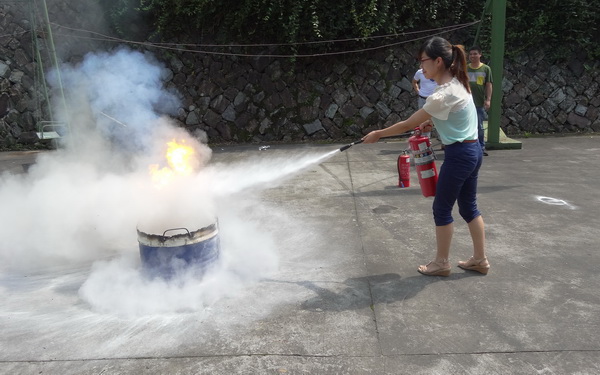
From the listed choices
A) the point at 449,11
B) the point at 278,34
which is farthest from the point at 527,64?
the point at 278,34

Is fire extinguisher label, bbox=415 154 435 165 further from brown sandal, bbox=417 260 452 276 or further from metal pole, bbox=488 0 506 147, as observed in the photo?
metal pole, bbox=488 0 506 147

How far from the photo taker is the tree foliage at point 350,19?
409 inches

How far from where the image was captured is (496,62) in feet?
28.6

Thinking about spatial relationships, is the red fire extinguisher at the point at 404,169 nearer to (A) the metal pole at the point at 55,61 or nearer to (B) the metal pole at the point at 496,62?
(B) the metal pole at the point at 496,62

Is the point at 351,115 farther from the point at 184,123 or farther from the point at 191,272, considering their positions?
the point at 191,272

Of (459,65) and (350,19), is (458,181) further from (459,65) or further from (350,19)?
(350,19)

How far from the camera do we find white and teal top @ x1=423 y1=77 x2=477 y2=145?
3.30 metres

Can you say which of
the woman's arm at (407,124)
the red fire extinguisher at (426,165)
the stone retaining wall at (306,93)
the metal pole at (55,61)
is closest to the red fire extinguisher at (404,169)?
the red fire extinguisher at (426,165)

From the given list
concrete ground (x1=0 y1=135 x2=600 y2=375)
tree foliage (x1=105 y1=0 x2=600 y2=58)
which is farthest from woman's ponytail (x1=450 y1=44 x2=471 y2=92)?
tree foliage (x1=105 y1=0 x2=600 y2=58)

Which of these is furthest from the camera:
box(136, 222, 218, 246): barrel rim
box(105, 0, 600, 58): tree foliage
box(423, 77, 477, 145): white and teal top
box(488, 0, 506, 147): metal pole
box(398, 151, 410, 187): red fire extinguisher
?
box(105, 0, 600, 58): tree foliage

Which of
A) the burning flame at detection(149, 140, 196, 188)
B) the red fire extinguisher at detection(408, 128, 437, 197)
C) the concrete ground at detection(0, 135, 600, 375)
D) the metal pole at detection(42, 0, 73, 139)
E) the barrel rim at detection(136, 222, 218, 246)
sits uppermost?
the metal pole at detection(42, 0, 73, 139)

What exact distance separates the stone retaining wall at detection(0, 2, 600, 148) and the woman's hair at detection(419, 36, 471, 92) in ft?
24.8

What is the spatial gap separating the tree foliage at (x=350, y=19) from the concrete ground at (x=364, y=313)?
21.4 feet

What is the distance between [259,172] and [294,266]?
3519mm
